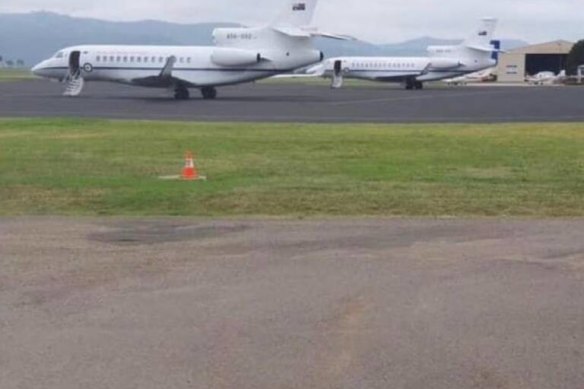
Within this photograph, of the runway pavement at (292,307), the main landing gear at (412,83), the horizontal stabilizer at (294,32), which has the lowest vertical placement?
the main landing gear at (412,83)

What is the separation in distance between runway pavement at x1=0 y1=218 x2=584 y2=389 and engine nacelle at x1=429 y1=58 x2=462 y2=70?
79220 mm

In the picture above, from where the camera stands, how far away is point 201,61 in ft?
197

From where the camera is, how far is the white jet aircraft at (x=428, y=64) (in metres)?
91.6

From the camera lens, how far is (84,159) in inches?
892

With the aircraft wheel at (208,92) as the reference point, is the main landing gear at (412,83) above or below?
below

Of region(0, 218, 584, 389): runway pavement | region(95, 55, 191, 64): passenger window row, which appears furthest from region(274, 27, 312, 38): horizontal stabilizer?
region(0, 218, 584, 389): runway pavement

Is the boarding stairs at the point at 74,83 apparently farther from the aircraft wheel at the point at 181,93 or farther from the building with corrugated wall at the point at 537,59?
the building with corrugated wall at the point at 537,59

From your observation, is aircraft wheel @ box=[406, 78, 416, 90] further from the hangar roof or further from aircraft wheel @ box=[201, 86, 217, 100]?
the hangar roof

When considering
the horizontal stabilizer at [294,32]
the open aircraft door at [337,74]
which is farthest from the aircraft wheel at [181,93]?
the open aircraft door at [337,74]

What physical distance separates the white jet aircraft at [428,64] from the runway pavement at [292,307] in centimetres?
7792

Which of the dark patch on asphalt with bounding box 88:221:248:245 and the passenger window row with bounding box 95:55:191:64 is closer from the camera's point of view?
the dark patch on asphalt with bounding box 88:221:248:245

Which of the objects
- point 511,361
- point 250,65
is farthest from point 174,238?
point 250,65

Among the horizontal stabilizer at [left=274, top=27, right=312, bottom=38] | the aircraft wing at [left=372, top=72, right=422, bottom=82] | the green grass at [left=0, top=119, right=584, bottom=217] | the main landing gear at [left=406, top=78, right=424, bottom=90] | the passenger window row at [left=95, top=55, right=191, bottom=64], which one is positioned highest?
the horizontal stabilizer at [left=274, top=27, right=312, bottom=38]

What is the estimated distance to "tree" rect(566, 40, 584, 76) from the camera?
132875 mm
